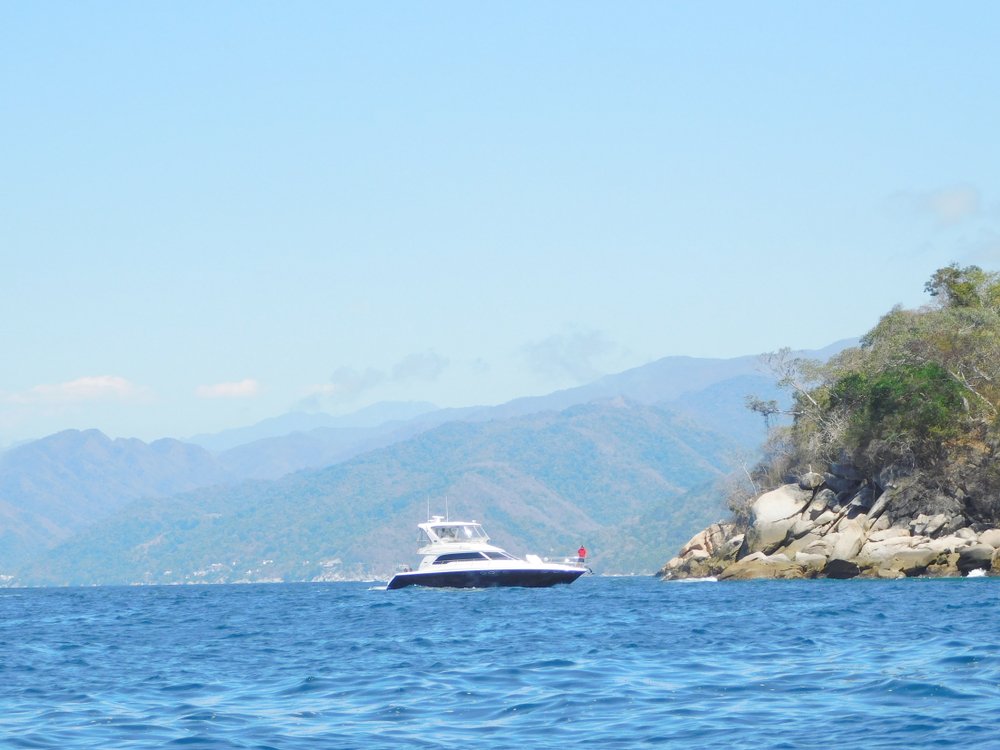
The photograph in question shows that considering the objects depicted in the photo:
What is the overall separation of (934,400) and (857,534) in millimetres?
9184

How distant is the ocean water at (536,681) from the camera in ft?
63.7

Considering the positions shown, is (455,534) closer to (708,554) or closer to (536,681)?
(708,554)

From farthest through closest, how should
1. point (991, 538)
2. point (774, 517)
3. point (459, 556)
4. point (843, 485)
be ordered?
point (843, 485) < point (774, 517) < point (459, 556) < point (991, 538)

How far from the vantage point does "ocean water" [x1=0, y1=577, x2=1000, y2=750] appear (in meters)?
19.4

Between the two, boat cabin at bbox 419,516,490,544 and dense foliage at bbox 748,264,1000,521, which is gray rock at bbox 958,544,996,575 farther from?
boat cabin at bbox 419,516,490,544

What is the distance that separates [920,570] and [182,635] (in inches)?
1674

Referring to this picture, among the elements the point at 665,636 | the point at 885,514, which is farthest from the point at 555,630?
the point at 885,514

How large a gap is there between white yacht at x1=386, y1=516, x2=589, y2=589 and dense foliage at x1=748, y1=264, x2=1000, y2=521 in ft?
67.7

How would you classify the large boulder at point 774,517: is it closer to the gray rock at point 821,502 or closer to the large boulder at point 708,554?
the gray rock at point 821,502

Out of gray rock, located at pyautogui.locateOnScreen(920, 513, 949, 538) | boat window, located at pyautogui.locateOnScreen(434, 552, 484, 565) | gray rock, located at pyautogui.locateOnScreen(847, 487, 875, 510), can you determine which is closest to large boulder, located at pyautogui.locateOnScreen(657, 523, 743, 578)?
gray rock, located at pyautogui.locateOnScreen(847, 487, 875, 510)

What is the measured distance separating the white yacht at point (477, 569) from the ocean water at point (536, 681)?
2488 cm

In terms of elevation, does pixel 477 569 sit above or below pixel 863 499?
below

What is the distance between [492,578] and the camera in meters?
71.9

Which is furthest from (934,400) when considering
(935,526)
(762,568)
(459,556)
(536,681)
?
(536,681)
